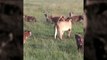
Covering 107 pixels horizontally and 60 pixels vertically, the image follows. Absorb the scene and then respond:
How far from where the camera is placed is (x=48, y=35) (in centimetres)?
205

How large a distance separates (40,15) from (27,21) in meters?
0.13

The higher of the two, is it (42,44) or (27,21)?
(27,21)

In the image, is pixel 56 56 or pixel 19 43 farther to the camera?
pixel 56 56

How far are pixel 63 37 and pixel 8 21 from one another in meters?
0.49

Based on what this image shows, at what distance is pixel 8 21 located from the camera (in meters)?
1.77

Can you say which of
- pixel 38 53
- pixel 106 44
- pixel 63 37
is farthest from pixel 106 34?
pixel 38 53

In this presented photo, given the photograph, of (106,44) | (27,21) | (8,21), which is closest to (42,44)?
(27,21)

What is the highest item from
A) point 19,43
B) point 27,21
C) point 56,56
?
point 27,21

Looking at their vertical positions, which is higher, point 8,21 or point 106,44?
point 8,21

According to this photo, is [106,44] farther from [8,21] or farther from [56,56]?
[8,21]

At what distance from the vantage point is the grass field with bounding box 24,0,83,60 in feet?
6.46

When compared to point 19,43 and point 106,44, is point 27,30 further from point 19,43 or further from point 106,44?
point 106,44

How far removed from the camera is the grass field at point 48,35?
1968 millimetres

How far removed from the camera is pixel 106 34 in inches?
65.8
